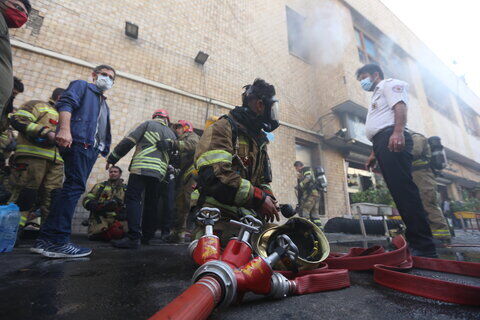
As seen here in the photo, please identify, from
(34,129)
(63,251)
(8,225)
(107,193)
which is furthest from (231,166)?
(107,193)

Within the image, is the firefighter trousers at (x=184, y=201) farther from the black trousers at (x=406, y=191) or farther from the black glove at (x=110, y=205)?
the black trousers at (x=406, y=191)

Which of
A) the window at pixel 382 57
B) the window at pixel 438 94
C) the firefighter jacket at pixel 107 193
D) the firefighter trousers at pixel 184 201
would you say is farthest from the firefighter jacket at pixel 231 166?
the window at pixel 438 94

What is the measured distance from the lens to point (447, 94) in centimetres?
1722

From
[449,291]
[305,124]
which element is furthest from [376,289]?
[305,124]

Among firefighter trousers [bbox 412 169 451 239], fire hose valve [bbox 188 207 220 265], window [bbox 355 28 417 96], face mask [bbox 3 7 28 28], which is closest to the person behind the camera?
fire hose valve [bbox 188 207 220 265]

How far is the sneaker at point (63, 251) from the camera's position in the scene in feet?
6.38

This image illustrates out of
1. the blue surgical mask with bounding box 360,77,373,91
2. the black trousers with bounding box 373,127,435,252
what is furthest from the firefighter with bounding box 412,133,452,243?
the black trousers with bounding box 373,127,435,252

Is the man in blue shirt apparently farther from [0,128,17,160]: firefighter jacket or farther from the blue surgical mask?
the blue surgical mask

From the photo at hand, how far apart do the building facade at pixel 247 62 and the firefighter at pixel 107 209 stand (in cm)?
66

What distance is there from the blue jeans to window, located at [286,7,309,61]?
10.4 meters

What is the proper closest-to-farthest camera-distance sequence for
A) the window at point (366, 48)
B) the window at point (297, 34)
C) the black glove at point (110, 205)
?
the black glove at point (110, 205)
the window at point (297, 34)
the window at point (366, 48)

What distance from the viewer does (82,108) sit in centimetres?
240

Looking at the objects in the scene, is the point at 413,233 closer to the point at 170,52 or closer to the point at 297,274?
the point at 297,274

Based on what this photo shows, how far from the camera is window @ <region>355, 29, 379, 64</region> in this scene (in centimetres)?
1089
